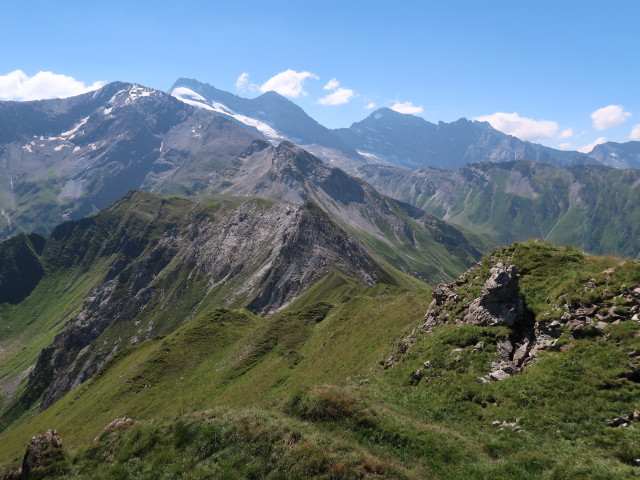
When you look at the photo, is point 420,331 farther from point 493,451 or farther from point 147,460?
point 147,460

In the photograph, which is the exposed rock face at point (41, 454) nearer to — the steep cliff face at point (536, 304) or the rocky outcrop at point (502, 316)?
the steep cliff face at point (536, 304)

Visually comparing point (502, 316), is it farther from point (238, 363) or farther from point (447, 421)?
point (238, 363)

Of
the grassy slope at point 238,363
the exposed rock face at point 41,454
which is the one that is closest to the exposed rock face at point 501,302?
the grassy slope at point 238,363

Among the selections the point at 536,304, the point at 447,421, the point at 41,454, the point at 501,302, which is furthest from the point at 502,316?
the point at 41,454

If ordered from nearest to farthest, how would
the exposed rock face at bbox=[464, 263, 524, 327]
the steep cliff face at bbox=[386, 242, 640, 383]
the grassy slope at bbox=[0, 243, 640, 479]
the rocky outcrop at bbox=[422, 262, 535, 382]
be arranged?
the grassy slope at bbox=[0, 243, 640, 479], the steep cliff face at bbox=[386, 242, 640, 383], the rocky outcrop at bbox=[422, 262, 535, 382], the exposed rock face at bbox=[464, 263, 524, 327]

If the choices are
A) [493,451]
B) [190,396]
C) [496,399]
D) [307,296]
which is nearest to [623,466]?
[493,451]

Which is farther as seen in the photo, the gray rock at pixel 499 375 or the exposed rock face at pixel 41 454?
the gray rock at pixel 499 375

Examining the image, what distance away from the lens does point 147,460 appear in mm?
24359

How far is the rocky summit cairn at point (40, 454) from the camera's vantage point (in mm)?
26453

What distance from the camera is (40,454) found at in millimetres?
26719

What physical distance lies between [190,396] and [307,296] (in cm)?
12875

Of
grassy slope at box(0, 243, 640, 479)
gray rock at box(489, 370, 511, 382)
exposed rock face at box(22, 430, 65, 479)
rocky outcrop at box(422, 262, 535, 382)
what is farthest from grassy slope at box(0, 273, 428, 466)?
exposed rock face at box(22, 430, 65, 479)

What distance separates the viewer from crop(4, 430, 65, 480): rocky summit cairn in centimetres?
2645

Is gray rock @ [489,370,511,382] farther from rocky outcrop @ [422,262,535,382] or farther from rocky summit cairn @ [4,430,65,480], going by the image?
rocky summit cairn @ [4,430,65,480]
